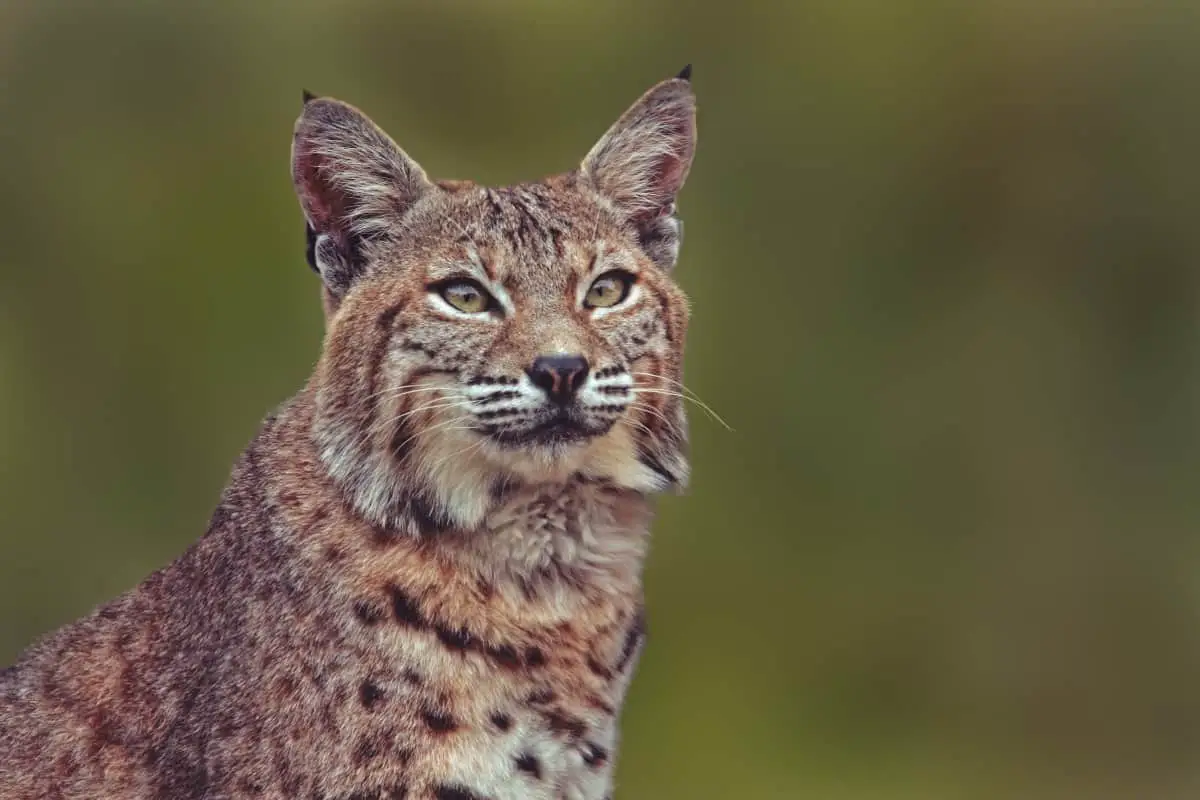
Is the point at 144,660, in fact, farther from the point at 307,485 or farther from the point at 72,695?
the point at 307,485

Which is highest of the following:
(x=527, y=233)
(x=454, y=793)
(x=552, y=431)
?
(x=527, y=233)

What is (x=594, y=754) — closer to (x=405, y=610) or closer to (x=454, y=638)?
(x=454, y=638)

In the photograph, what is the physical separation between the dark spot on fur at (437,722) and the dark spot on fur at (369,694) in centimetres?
12

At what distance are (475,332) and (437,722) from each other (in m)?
1.00

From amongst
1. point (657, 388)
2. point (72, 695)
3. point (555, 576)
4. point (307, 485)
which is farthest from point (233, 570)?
point (657, 388)

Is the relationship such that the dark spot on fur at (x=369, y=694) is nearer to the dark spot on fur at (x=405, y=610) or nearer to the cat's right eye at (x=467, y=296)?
the dark spot on fur at (x=405, y=610)

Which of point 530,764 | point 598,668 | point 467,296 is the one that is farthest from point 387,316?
point 530,764

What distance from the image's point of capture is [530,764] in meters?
4.29

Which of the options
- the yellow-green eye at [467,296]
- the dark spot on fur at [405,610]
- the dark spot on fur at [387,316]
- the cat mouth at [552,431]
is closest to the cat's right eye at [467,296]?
the yellow-green eye at [467,296]

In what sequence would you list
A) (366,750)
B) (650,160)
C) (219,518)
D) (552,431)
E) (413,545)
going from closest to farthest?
(366,750) → (552,431) → (413,545) → (219,518) → (650,160)

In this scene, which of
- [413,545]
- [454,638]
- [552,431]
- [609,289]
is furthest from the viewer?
[609,289]

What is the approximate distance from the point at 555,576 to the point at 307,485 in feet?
2.36

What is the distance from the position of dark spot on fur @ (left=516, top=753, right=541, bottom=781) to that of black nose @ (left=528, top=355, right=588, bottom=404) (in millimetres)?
924

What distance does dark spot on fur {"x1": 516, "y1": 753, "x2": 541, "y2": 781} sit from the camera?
4.28m
